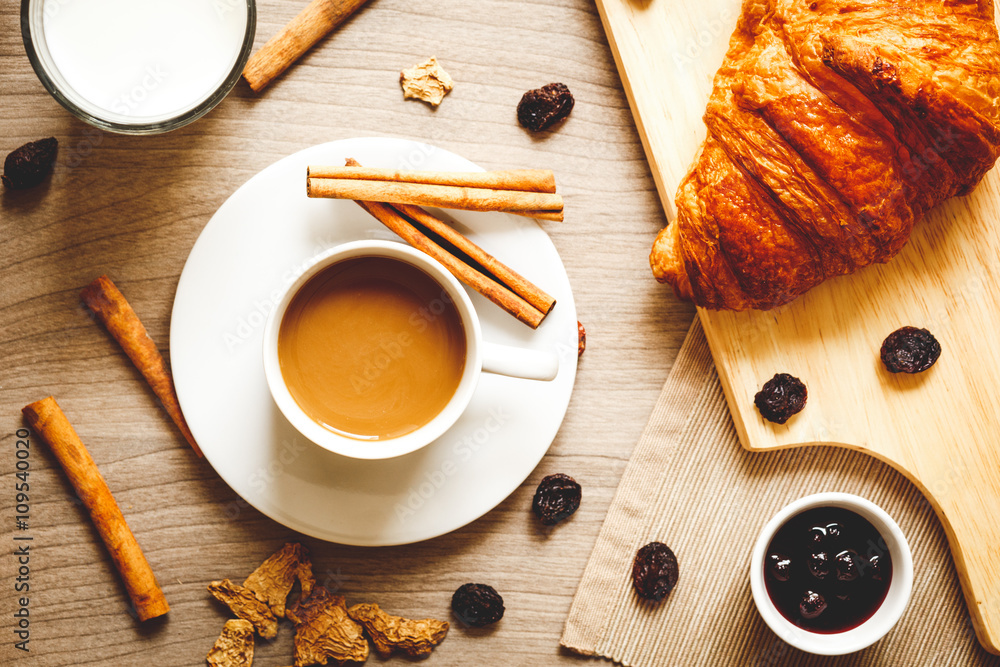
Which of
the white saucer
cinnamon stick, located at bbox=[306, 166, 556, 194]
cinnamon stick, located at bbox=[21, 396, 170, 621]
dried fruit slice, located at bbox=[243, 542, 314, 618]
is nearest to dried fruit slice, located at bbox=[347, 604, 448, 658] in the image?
dried fruit slice, located at bbox=[243, 542, 314, 618]

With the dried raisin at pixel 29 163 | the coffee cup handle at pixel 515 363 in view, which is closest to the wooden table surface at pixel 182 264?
the dried raisin at pixel 29 163

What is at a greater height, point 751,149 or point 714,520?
point 751,149

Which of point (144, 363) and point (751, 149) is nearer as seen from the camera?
point (751, 149)

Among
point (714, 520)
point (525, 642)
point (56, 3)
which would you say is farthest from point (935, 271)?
point (56, 3)

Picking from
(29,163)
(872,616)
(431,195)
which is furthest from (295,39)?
(872,616)

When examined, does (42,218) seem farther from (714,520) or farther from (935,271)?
(935,271)

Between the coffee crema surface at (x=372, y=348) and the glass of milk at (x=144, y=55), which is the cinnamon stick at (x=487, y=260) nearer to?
the coffee crema surface at (x=372, y=348)
